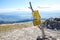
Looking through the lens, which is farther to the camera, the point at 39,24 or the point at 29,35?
the point at 29,35

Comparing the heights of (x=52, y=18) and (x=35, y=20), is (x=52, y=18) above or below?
below

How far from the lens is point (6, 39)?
43.3 feet

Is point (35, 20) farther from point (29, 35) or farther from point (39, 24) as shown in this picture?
point (29, 35)

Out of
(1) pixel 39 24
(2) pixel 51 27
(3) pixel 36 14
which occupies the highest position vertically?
(3) pixel 36 14

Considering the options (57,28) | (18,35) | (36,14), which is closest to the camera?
(36,14)

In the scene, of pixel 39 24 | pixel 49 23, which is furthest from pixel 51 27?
pixel 39 24

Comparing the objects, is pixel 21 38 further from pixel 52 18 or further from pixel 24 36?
pixel 52 18

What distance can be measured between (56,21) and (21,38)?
4834mm

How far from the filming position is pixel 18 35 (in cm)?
1420

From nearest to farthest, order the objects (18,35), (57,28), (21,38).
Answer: (21,38) → (18,35) → (57,28)

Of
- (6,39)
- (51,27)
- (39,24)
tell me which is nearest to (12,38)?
(6,39)

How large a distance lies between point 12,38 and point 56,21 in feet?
17.0

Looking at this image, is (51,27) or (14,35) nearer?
(14,35)

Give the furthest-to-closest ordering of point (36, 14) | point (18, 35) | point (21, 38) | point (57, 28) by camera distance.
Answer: point (57, 28), point (18, 35), point (21, 38), point (36, 14)
